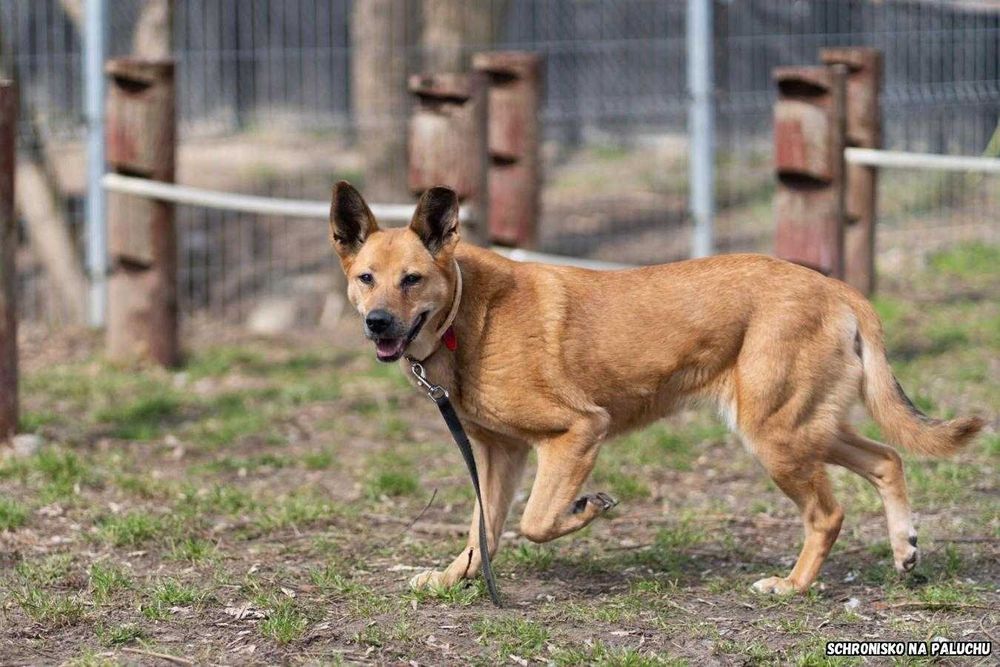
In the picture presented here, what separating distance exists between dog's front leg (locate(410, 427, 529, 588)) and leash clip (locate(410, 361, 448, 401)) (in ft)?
1.31

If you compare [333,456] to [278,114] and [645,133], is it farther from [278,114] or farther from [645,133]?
[645,133]

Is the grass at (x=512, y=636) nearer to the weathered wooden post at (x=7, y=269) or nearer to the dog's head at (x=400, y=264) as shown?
the dog's head at (x=400, y=264)

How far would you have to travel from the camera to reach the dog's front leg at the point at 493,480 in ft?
17.3

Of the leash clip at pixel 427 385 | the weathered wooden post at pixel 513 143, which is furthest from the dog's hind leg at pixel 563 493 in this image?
the weathered wooden post at pixel 513 143

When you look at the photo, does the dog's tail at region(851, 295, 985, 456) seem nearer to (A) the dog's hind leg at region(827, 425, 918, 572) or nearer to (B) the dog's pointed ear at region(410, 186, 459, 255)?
(A) the dog's hind leg at region(827, 425, 918, 572)

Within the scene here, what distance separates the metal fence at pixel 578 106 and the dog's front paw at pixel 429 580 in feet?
18.7

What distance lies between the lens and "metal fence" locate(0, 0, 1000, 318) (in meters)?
11.2

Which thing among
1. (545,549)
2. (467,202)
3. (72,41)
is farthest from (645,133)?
(545,549)

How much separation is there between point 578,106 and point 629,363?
9.54m

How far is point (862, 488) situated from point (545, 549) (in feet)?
5.38

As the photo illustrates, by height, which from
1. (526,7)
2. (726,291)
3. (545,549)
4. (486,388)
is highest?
(526,7)

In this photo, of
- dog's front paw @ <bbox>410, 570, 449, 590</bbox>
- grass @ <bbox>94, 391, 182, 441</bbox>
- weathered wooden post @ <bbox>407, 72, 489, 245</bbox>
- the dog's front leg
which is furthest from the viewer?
weathered wooden post @ <bbox>407, 72, 489, 245</bbox>

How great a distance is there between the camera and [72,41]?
463 inches

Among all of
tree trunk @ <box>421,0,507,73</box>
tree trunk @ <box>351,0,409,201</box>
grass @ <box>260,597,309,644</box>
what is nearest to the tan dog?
grass @ <box>260,597,309,644</box>
